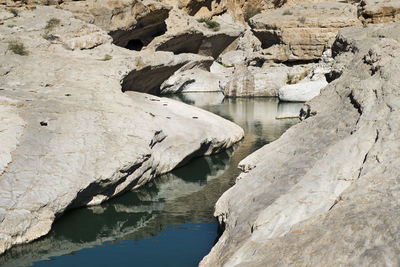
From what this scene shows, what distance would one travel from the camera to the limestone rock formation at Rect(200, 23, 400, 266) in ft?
19.2

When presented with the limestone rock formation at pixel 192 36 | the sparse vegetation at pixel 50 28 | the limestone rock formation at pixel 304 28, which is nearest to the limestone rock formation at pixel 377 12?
the sparse vegetation at pixel 50 28

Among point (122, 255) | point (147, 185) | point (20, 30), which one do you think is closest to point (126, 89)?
point (20, 30)

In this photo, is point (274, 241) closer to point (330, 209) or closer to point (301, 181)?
point (330, 209)

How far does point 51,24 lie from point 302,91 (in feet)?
67.2

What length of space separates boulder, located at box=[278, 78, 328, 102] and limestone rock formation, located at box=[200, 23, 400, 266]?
2377cm

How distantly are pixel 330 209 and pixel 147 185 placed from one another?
9.43m

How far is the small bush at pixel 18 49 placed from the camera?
19.0m

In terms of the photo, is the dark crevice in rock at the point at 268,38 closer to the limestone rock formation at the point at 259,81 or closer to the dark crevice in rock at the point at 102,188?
the limestone rock formation at the point at 259,81

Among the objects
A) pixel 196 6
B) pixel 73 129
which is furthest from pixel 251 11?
pixel 73 129

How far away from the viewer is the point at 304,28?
141 feet

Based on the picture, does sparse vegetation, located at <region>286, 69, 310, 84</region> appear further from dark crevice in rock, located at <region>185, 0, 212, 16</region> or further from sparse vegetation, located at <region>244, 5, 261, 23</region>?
sparse vegetation, located at <region>244, 5, 261, 23</region>

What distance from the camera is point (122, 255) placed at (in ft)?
34.3

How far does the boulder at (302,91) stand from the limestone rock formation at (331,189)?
78.0 feet

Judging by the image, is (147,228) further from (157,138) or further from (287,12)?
(287,12)
